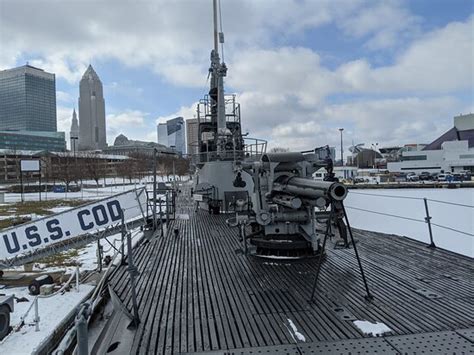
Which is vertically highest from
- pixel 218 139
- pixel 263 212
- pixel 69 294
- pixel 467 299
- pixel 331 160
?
pixel 218 139

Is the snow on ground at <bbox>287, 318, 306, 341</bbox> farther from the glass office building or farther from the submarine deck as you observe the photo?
the glass office building

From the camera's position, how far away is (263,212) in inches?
215

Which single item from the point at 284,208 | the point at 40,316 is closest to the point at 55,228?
the point at 40,316

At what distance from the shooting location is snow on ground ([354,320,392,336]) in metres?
2.98

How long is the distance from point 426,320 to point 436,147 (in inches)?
4136

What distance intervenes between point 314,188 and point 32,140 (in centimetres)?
11057

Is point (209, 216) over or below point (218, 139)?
below

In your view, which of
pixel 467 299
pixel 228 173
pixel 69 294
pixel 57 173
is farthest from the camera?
pixel 57 173

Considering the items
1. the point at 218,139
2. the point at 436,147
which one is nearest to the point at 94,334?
the point at 218,139

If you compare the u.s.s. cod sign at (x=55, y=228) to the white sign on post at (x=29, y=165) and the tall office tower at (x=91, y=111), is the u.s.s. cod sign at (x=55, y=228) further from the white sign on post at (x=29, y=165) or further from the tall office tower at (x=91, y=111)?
the tall office tower at (x=91, y=111)

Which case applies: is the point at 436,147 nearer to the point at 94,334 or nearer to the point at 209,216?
the point at 209,216

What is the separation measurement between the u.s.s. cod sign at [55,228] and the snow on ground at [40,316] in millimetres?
1050

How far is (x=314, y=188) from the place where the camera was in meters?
4.12

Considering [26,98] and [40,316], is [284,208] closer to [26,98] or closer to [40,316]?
[40,316]
